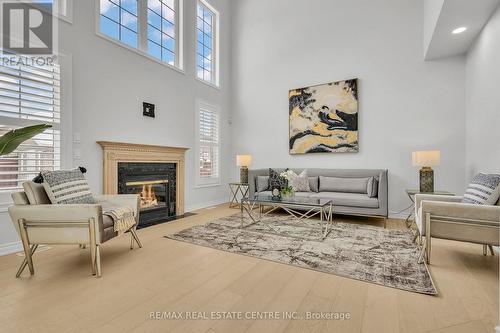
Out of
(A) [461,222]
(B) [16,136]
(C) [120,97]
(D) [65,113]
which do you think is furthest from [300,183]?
(B) [16,136]

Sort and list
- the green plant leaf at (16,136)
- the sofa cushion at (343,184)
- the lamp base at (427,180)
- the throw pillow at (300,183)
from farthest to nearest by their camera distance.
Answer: the throw pillow at (300,183) < the sofa cushion at (343,184) < the lamp base at (427,180) < the green plant leaf at (16,136)

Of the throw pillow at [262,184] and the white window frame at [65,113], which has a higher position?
the white window frame at [65,113]

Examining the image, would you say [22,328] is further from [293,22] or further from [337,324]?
[293,22]

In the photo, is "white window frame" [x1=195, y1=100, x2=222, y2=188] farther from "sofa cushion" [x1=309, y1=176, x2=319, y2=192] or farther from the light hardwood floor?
the light hardwood floor

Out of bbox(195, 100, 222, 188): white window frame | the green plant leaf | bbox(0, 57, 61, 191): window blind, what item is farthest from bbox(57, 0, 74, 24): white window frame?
bbox(195, 100, 222, 188): white window frame

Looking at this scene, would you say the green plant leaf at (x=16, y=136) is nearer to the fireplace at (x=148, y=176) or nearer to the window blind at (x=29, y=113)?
the window blind at (x=29, y=113)

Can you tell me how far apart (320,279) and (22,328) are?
2011mm

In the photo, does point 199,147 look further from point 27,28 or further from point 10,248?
point 10,248

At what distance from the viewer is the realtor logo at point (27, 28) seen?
2674mm

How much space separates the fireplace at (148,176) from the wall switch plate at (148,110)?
22.3 inches

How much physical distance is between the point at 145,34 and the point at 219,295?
425 cm

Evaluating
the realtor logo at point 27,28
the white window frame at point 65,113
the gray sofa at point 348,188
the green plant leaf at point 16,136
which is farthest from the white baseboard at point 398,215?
the realtor logo at point 27,28

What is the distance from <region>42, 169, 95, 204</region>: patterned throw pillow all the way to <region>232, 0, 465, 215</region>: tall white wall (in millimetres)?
3757

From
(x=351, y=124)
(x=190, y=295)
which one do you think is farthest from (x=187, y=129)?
(x=190, y=295)
